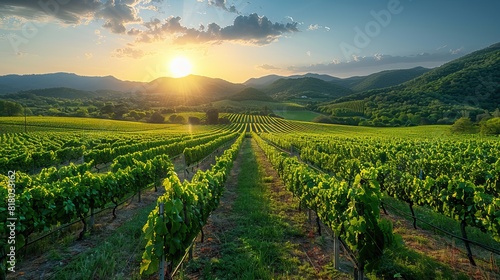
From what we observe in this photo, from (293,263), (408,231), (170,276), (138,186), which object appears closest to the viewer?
(170,276)

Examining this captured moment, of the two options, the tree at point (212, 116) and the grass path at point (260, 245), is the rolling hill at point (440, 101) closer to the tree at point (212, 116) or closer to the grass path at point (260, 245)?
the tree at point (212, 116)

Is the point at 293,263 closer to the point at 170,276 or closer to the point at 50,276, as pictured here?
the point at 170,276

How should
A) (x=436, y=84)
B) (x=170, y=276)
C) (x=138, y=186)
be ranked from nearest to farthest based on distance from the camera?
1. (x=170, y=276)
2. (x=138, y=186)
3. (x=436, y=84)

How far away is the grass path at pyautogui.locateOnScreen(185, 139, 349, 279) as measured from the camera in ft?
22.8

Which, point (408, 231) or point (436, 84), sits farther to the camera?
point (436, 84)

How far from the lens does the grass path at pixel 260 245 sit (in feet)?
22.8

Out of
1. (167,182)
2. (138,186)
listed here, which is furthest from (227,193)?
(167,182)

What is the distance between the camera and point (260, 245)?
26.9 feet

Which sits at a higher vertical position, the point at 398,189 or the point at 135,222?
the point at 398,189

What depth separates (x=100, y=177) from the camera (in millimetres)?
10141

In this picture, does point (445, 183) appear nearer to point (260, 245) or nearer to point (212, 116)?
point (260, 245)

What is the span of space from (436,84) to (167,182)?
17882 centimetres

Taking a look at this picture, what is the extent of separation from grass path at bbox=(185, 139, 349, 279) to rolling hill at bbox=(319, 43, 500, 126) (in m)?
93.7

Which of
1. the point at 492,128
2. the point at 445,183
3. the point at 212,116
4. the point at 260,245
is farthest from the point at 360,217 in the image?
the point at 212,116
